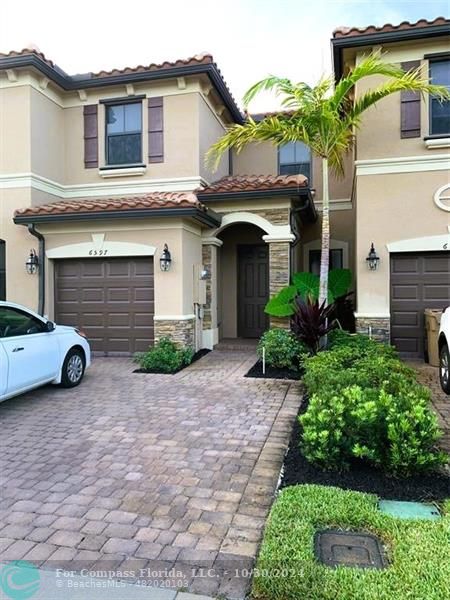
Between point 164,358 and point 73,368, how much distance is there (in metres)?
1.88

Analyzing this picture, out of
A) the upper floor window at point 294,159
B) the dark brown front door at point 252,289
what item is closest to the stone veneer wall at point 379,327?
the dark brown front door at point 252,289

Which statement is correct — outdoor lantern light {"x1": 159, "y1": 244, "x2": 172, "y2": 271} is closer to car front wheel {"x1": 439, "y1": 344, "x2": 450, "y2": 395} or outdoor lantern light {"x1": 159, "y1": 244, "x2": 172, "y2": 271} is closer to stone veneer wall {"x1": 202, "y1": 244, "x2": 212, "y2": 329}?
stone veneer wall {"x1": 202, "y1": 244, "x2": 212, "y2": 329}

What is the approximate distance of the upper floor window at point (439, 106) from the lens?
891 cm

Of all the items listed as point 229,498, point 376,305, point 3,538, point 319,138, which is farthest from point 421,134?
point 3,538

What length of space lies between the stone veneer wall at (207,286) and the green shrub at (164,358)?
1583 millimetres

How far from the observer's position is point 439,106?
894 cm

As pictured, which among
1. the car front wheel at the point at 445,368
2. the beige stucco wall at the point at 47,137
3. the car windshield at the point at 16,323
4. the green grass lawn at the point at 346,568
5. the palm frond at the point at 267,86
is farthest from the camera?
the beige stucco wall at the point at 47,137

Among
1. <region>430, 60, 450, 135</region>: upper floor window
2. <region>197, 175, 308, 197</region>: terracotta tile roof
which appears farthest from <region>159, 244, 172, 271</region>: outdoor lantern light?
<region>430, 60, 450, 135</region>: upper floor window

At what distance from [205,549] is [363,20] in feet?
33.1

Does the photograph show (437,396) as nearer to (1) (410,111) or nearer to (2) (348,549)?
(2) (348,549)

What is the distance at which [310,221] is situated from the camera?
41.7ft

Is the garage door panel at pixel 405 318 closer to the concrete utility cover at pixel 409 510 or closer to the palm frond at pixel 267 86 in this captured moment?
the palm frond at pixel 267 86

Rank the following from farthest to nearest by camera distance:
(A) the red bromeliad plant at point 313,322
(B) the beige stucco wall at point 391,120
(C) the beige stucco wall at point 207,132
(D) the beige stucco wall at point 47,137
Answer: (C) the beige stucco wall at point 207,132 < (D) the beige stucco wall at point 47,137 < (B) the beige stucco wall at point 391,120 < (A) the red bromeliad plant at point 313,322

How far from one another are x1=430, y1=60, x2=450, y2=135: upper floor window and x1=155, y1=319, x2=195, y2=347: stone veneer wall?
6.71 m
